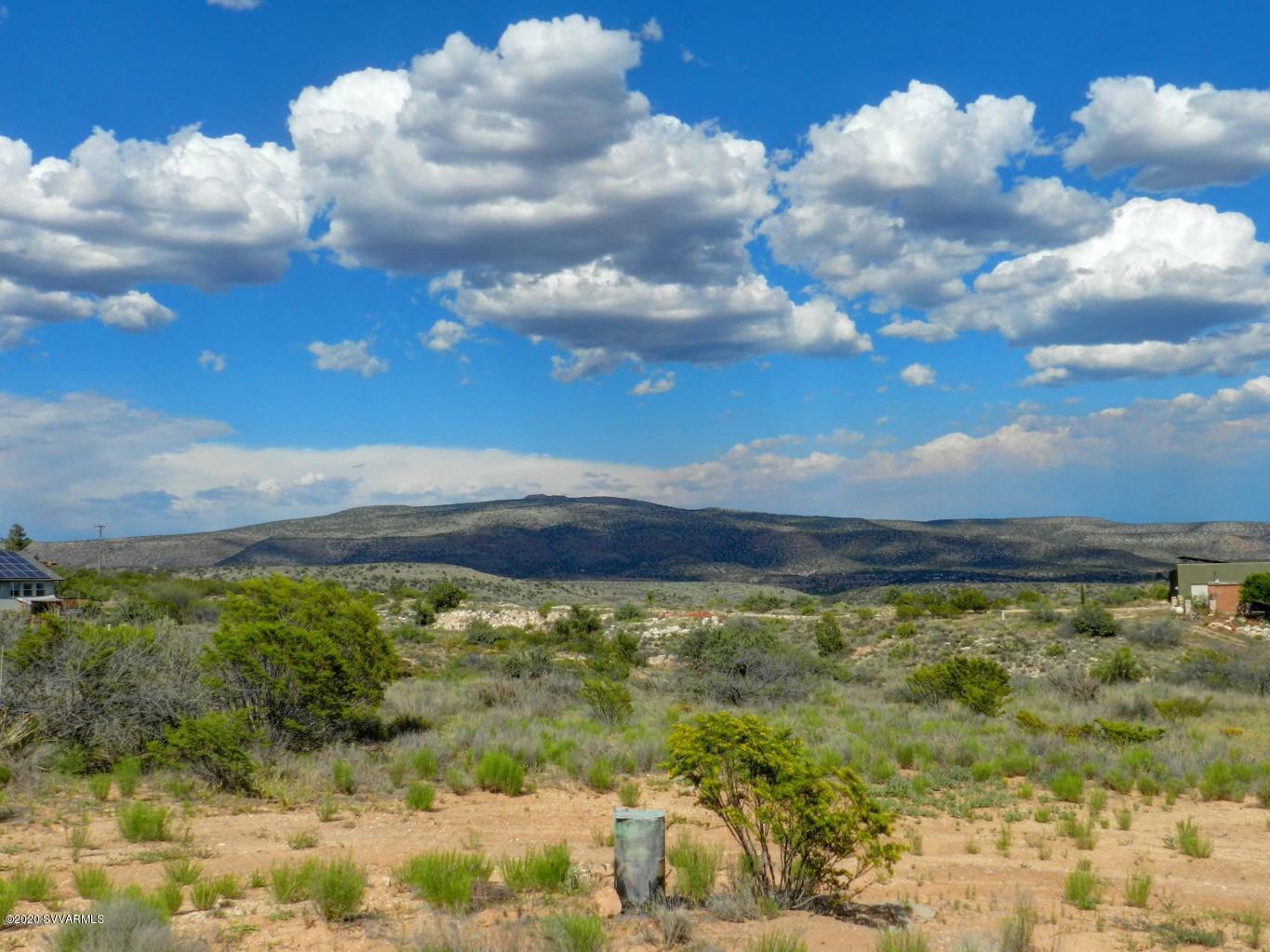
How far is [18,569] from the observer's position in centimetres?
4578

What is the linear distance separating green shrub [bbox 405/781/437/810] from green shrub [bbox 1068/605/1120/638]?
108ft

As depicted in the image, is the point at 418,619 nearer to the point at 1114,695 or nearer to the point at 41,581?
the point at 41,581

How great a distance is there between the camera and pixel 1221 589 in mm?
45812

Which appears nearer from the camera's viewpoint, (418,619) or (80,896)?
(80,896)

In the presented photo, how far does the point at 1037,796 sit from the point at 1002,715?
7.28 meters

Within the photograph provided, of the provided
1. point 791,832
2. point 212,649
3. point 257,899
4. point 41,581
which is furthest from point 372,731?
point 41,581

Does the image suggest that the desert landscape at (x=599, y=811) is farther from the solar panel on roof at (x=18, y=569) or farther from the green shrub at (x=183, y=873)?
the solar panel on roof at (x=18, y=569)

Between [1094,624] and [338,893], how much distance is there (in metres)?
37.2

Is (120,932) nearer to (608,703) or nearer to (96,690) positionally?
(96,690)

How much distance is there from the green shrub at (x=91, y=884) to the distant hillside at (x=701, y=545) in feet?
298

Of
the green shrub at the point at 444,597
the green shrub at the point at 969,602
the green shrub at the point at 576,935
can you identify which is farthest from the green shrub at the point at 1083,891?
the green shrub at the point at 444,597

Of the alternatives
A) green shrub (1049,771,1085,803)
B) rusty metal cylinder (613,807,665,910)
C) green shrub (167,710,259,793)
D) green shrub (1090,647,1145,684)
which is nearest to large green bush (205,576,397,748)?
green shrub (167,710,259,793)

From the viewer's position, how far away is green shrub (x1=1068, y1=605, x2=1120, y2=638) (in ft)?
125

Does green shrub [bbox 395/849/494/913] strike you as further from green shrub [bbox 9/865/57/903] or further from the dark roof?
the dark roof
